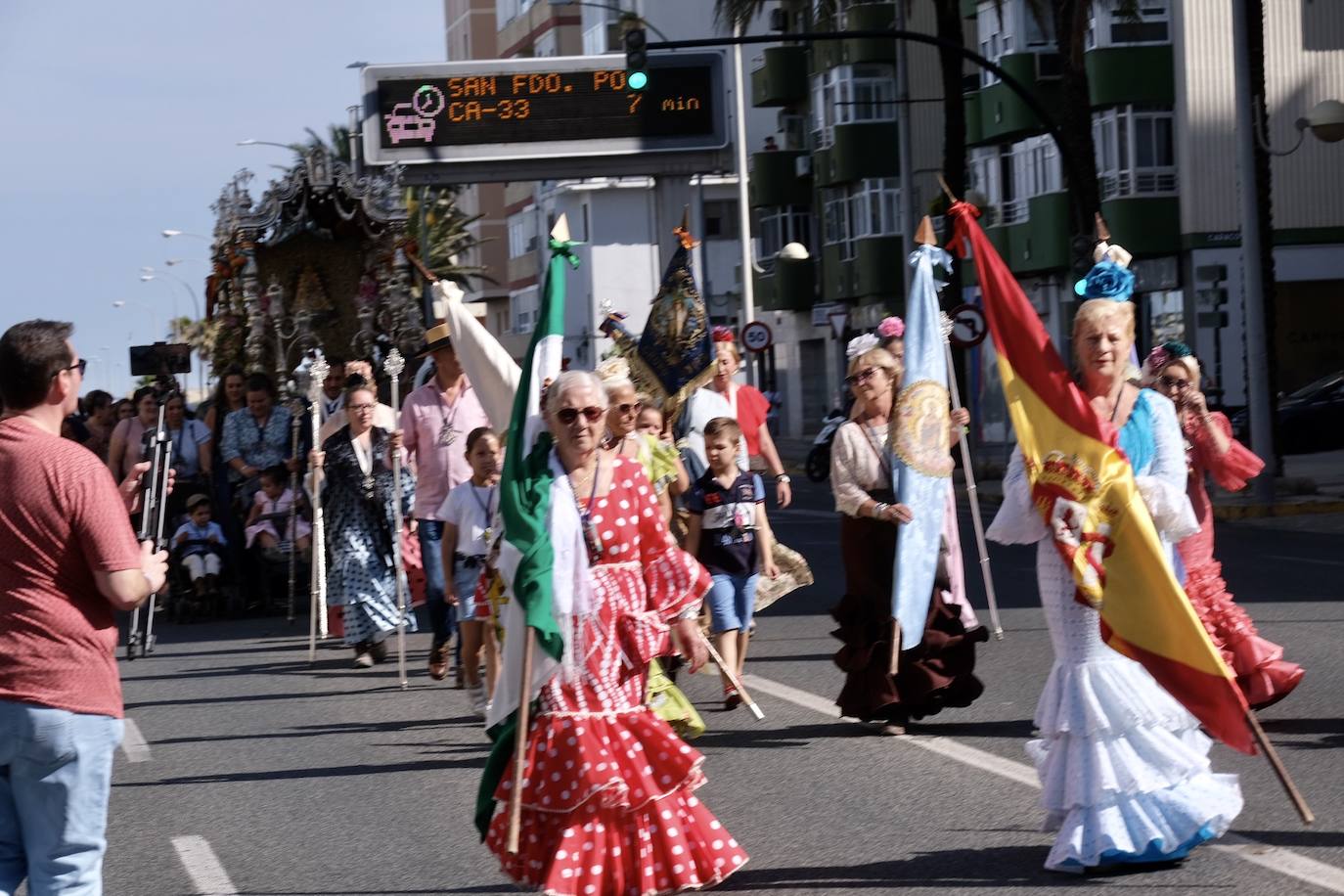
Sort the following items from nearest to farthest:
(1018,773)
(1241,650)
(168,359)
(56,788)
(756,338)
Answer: (56,788), (1018,773), (1241,650), (168,359), (756,338)

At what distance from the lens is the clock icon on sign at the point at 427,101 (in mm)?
28734

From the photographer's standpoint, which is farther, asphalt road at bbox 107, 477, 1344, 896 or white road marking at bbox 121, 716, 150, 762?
white road marking at bbox 121, 716, 150, 762

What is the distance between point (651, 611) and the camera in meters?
6.93

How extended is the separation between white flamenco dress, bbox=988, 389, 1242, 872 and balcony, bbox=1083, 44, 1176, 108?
36.1 meters

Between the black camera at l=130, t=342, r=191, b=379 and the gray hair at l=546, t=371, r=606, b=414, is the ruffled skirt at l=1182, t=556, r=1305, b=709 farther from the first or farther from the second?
the black camera at l=130, t=342, r=191, b=379

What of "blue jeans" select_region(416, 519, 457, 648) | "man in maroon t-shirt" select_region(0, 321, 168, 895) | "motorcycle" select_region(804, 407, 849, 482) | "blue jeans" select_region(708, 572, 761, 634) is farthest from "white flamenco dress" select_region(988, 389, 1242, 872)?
"motorcycle" select_region(804, 407, 849, 482)

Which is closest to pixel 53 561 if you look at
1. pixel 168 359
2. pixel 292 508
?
pixel 292 508

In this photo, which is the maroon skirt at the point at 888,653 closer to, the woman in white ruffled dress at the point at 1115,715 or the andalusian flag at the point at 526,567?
the woman in white ruffled dress at the point at 1115,715

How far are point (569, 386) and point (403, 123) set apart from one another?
22543mm

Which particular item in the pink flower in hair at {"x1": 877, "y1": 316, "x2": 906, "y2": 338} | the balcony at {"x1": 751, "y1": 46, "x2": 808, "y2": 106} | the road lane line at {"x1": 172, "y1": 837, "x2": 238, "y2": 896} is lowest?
Result: the road lane line at {"x1": 172, "y1": 837, "x2": 238, "y2": 896}

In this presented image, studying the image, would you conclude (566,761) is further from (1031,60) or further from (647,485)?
(1031,60)

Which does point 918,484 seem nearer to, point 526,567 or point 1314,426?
point 526,567

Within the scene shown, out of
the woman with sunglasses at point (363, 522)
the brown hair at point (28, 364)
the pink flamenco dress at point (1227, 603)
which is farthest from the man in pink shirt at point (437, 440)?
the brown hair at point (28, 364)

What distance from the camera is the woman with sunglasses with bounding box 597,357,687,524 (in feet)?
28.6
